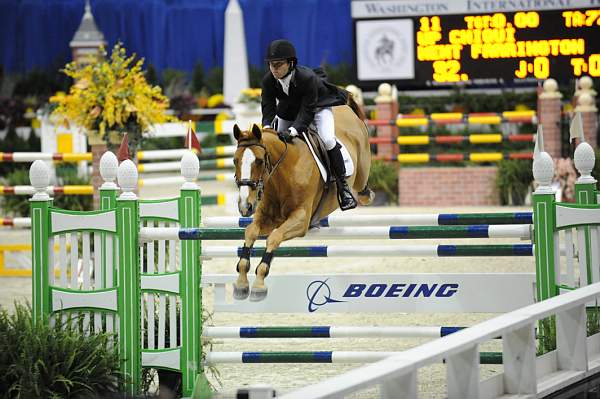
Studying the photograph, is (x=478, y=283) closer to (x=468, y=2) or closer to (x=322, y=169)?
(x=322, y=169)

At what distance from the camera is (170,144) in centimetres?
1772

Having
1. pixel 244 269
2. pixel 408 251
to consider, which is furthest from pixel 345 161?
pixel 244 269

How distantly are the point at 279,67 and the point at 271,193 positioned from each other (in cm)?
50

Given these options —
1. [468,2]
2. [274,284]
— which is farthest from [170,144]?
[274,284]

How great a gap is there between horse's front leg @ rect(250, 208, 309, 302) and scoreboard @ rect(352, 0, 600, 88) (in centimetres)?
795

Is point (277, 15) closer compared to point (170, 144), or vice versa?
point (170, 144)

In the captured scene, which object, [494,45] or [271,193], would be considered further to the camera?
[494,45]

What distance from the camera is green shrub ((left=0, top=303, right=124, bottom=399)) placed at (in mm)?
4387

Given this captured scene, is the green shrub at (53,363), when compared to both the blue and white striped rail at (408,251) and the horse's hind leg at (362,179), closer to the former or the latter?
the blue and white striped rail at (408,251)

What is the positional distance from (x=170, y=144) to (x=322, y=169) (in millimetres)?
13223

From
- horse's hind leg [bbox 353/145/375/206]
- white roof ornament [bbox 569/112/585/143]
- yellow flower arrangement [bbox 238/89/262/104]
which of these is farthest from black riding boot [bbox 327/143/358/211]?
yellow flower arrangement [bbox 238/89/262/104]

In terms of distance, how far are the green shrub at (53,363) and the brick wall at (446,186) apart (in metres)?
8.27

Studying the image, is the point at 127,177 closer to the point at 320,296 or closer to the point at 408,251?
the point at 320,296

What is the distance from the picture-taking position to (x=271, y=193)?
4523mm
